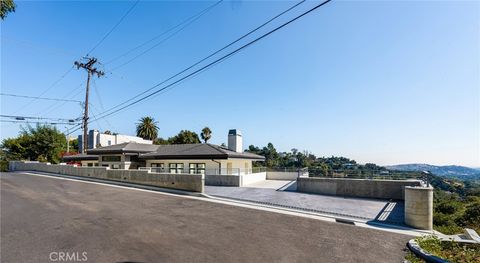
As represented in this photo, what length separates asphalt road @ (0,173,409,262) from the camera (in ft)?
20.7

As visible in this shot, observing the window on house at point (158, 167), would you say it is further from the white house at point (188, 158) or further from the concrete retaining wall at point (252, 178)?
the concrete retaining wall at point (252, 178)

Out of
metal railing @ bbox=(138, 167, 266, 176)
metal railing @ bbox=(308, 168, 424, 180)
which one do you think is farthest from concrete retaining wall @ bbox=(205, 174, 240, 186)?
metal railing @ bbox=(308, 168, 424, 180)

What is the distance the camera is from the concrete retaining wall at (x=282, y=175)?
83.7 ft

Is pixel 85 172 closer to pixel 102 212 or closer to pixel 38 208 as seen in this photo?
pixel 38 208

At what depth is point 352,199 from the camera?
1462 centimetres

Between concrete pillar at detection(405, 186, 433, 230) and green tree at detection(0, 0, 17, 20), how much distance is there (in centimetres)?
1443

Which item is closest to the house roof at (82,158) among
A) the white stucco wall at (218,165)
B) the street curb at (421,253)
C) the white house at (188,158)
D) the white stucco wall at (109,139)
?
the white house at (188,158)

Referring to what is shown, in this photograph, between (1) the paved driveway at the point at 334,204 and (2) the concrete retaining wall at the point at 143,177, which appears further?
(2) the concrete retaining wall at the point at 143,177

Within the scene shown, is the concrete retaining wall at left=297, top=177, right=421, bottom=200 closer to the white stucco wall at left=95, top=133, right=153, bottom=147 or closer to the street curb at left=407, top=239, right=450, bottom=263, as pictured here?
the street curb at left=407, top=239, right=450, bottom=263

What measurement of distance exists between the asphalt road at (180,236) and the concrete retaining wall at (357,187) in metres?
6.91

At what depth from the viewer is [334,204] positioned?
13188mm

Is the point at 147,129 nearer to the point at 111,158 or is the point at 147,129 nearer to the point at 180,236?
the point at 111,158

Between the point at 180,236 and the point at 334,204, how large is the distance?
8719 millimetres

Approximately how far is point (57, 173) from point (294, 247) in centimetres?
3299
